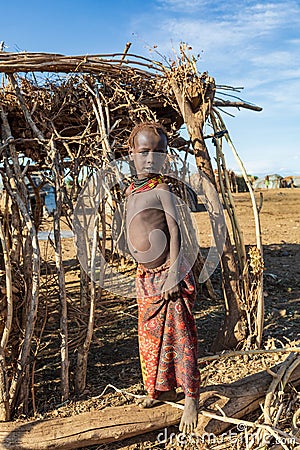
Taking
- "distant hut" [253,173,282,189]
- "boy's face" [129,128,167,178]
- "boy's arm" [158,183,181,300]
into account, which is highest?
"distant hut" [253,173,282,189]

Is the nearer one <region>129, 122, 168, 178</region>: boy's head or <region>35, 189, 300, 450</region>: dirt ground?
<region>129, 122, 168, 178</region>: boy's head

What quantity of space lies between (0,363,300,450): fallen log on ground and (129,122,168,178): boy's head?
1.44m

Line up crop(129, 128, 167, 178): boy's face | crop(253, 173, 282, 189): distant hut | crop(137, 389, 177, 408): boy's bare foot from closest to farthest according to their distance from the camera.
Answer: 1. crop(129, 128, 167, 178): boy's face
2. crop(137, 389, 177, 408): boy's bare foot
3. crop(253, 173, 282, 189): distant hut

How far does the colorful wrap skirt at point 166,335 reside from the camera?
274 cm

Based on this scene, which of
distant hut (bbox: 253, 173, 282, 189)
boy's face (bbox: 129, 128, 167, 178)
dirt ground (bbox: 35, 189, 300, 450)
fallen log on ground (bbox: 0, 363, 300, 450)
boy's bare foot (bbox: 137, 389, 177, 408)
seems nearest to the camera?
boy's face (bbox: 129, 128, 167, 178)

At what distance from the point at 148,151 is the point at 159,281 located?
2.42 feet

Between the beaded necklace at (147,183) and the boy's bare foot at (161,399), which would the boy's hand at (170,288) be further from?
the boy's bare foot at (161,399)

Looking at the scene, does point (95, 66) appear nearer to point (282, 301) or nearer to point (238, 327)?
point (238, 327)

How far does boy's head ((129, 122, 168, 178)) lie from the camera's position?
259 cm

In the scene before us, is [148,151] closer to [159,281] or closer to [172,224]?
[172,224]
